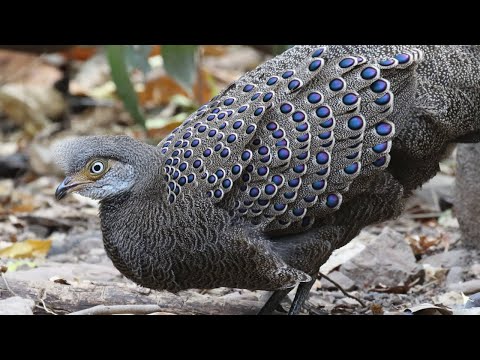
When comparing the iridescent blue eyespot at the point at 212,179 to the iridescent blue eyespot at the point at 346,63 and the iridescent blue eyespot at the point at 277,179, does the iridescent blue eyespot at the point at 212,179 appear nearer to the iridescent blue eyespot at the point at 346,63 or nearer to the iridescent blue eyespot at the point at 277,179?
the iridescent blue eyespot at the point at 277,179

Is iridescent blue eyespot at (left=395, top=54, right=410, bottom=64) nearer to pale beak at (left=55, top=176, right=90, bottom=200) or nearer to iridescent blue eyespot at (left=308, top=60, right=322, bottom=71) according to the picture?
iridescent blue eyespot at (left=308, top=60, right=322, bottom=71)

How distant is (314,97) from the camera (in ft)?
16.6

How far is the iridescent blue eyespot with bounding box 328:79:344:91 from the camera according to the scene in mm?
5040

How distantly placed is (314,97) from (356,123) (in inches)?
11.4

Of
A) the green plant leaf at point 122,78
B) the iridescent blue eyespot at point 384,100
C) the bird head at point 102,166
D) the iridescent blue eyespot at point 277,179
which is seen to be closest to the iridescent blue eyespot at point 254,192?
the iridescent blue eyespot at point 277,179

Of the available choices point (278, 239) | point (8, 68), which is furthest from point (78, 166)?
point (8, 68)

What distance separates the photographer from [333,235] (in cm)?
520

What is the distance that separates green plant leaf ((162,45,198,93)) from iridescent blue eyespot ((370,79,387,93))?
138 inches

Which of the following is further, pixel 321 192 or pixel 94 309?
pixel 321 192

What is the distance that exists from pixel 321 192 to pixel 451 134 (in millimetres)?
975

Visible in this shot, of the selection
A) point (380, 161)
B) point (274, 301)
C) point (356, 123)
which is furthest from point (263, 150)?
point (274, 301)

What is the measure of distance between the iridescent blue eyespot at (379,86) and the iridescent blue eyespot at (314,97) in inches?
12.5

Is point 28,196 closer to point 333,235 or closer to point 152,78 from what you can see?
point 152,78

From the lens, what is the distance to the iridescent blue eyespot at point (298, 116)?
197 inches
